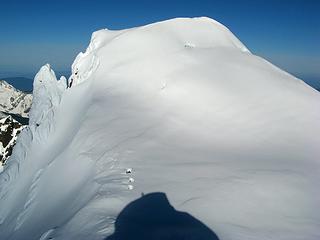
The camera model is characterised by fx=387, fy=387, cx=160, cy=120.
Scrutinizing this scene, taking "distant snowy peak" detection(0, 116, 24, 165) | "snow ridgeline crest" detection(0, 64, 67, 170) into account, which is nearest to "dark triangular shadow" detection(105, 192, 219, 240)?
"snow ridgeline crest" detection(0, 64, 67, 170)

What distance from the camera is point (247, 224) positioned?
1065cm

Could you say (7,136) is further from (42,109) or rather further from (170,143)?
(170,143)

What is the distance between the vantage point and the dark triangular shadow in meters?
10.1

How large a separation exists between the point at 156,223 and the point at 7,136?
4294 inches

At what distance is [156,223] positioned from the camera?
36.0 ft

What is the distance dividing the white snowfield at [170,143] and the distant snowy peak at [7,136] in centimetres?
7111

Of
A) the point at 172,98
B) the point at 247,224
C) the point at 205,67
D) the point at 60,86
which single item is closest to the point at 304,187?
the point at 247,224

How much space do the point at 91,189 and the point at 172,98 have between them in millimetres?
10114

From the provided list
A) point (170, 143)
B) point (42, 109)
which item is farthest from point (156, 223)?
point (42, 109)

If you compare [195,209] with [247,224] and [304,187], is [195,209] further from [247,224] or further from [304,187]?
[304,187]

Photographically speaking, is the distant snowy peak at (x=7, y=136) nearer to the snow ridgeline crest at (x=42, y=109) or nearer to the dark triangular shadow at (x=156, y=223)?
the snow ridgeline crest at (x=42, y=109)

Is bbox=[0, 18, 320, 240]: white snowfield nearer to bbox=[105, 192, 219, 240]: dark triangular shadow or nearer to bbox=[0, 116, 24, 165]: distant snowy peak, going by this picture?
bbox=[105, 192, 219, 240]: dark triangular shadow

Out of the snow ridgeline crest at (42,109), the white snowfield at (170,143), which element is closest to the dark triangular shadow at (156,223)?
the white snowfield at (170,143)

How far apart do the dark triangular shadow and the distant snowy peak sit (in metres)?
91.4
